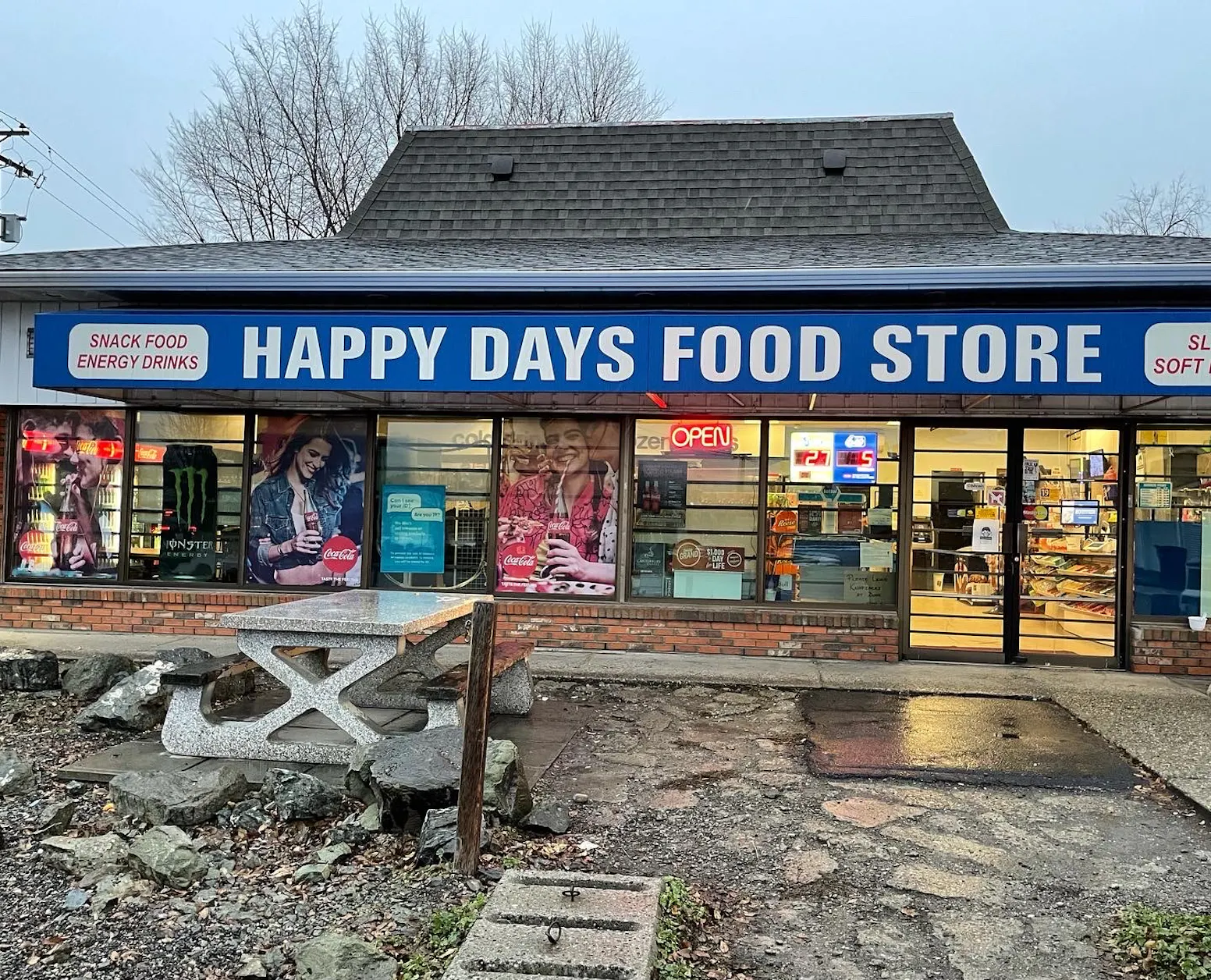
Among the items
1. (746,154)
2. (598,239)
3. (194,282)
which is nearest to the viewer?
(194,282)

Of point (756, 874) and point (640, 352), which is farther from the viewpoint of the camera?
point (640, 352)

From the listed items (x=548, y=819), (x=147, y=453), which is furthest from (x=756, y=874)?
(x=147, y=453)

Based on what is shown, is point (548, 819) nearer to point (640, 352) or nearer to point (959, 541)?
point (640, 352)

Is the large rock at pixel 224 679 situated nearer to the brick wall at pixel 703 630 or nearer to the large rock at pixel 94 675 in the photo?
the large rock at pixel 94 675

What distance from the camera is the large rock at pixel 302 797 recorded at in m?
4.77

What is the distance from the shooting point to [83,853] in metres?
4.25

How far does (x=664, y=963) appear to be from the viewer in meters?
3.31

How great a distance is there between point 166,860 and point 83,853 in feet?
1.56

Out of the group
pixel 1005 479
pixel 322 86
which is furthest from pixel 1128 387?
pixel 322 86

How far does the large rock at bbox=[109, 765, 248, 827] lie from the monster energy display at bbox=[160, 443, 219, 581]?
18.0 ft

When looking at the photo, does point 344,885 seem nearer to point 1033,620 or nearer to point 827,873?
point 827,873

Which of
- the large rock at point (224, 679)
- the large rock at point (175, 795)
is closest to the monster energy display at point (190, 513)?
the large rock at point (224, 679)

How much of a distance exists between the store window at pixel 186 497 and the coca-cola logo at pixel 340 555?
995 mm

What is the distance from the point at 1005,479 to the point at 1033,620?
140 cm
